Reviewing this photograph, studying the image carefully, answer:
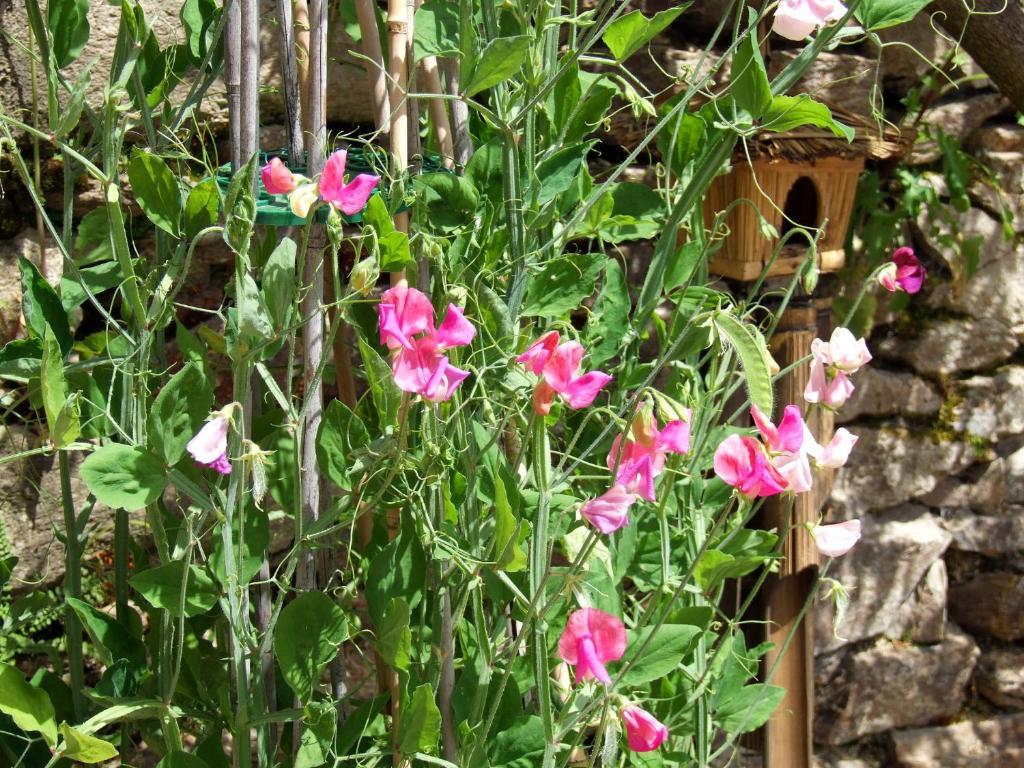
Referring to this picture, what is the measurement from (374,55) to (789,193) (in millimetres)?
746

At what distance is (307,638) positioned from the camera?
0.88 metres

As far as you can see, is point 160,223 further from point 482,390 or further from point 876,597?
point 876,597

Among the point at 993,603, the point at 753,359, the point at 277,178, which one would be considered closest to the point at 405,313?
the point at 277,178

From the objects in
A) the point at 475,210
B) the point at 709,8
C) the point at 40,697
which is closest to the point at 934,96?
the point at 709,8

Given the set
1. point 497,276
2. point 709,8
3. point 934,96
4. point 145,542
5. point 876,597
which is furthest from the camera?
point 876,597

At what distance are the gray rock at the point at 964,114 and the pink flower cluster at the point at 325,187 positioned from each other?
1.44 m

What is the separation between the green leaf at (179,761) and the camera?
870 mm

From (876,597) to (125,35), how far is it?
1.68 meters

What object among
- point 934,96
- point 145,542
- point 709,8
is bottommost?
point 145,542

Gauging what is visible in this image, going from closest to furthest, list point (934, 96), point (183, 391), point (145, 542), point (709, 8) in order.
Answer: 1. point (183, 391)
2. point (145, 542)
3. point (709, 8)
4. point (934, 96)

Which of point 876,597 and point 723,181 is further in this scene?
point 876,597

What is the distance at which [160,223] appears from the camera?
884 mm

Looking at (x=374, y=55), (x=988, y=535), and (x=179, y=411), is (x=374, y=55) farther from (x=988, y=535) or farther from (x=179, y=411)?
(x=988, y=535)

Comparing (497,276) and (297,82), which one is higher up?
(297,82)
